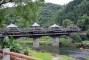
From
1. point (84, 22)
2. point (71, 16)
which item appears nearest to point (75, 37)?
point (84, 22)

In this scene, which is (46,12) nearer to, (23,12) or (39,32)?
(39,32)

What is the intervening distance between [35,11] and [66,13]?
5754 cm

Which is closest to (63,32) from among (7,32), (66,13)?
(7,32)

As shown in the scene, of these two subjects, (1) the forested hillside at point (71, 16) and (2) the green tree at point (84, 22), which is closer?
(2) the green tree at point (84, 22)

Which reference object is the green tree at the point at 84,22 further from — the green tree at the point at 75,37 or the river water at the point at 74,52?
the river water at the point at 74,52

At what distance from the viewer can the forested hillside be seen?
56156 mm

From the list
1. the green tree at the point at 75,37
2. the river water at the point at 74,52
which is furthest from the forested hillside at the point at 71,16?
the river water at the point at 74,52

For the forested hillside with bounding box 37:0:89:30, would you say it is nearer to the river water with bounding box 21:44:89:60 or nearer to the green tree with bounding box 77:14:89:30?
the green tree with bounding box 77:14:89:30

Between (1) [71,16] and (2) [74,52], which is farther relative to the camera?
(1) [71,16]

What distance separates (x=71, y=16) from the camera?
64.6m

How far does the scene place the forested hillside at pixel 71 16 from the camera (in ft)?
184

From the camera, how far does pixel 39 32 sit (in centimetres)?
4697

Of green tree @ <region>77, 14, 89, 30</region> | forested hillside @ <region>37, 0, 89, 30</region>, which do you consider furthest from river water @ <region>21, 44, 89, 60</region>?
forested hillside @ <region>37, 0, 89, 30</region>

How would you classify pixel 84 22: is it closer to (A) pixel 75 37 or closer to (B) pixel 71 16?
(A) pixel 75 37
